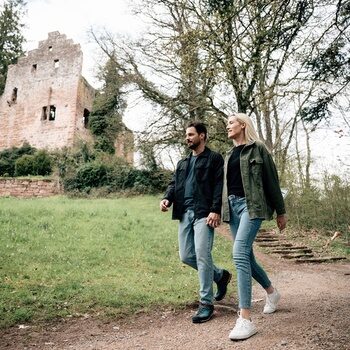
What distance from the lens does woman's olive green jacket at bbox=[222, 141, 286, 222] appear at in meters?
3.57

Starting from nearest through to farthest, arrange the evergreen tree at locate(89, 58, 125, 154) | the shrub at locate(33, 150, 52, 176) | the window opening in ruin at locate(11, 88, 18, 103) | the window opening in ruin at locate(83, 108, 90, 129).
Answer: the evergreen tree at locate(89, 58, 125, 154) < the shrub at locate(33, 150, 52, 176) < the window opening in ruin at locate(83, 108, 90, 129) < the window opening in ruin at locate(11, 88, 18, 103)

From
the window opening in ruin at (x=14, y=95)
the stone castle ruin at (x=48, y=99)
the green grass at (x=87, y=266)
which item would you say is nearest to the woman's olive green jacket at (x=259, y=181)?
the green grass at (x=87, y=266)

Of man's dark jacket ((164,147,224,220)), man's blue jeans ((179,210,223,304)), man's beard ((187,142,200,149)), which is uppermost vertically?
man's beard ((187,142,200,149))

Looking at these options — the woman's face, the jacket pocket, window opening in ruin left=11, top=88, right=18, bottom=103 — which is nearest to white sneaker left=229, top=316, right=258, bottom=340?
the jacket pocket

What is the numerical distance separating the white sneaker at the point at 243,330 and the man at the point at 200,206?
0.70 m

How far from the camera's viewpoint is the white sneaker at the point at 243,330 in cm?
319

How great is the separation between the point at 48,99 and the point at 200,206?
29.5 metres

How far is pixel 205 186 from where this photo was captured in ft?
13.2

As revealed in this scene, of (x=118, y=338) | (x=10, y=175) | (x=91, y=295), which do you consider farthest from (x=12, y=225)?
(x=10, y=175)

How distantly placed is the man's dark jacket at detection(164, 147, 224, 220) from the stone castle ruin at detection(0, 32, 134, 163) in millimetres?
24166

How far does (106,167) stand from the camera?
77.9 feet

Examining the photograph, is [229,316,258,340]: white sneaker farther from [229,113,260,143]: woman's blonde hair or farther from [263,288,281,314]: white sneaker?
[229,113,260,143]: woman's blonde hair

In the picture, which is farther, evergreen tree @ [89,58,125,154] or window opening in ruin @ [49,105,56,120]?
window opening in ruin @ [49,105,56,120]

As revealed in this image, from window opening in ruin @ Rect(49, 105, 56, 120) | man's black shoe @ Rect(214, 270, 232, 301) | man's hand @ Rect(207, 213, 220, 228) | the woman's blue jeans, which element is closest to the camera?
the woman's blue jeans
